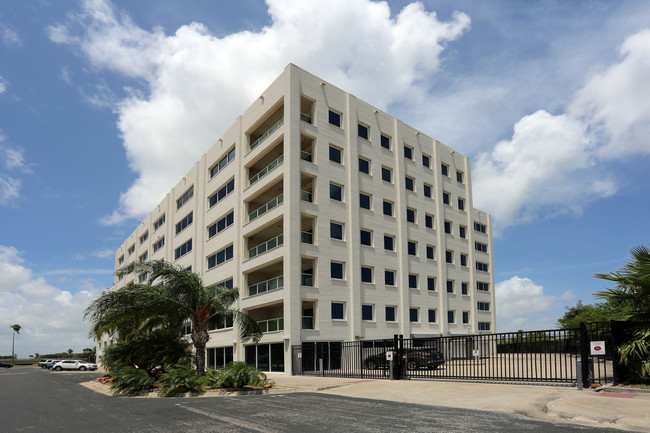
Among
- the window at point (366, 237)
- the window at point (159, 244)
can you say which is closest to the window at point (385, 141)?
the window at point (366, 237)

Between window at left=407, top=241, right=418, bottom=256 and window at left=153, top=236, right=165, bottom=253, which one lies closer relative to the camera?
window at left=407, top=241, right=418, bottom=256

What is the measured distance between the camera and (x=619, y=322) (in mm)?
16000

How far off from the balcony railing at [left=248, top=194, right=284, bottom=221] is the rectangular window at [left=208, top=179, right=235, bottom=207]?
4.00 metres

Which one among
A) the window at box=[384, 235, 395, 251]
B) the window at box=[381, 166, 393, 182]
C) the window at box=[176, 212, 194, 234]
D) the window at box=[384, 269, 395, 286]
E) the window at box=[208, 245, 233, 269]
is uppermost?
the window at box=[381, 166, 393, 182]

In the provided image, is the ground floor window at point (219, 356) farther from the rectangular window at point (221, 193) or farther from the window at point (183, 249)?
the rectangular window at point (221, 193)

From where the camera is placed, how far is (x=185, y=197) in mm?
53938

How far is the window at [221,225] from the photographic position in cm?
4150

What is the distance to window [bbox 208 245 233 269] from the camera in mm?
41094

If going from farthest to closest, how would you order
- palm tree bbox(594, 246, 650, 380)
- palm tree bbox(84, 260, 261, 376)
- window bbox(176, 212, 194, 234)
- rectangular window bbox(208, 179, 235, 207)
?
window bbox(176, 212, 194, 234) → rectangular window bbox(208, 179, 235, 207) → palm tree bbox(84, 260, 261, 376) → palm tree bbox(594, 246, 650, 380)

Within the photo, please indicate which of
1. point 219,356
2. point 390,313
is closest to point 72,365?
point 219,356

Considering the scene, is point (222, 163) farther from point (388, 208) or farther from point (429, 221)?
point (429, 221)

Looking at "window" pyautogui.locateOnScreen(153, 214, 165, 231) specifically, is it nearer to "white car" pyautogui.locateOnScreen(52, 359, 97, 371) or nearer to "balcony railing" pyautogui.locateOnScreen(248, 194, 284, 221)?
"white car" pyautogui.locateOnScreen(52, 359, 97, 371)

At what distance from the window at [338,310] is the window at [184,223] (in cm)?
2228

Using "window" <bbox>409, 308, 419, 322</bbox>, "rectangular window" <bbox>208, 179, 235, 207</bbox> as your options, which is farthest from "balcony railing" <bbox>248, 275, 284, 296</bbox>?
"window" <bbox>409, 308, 419, 322</bbox>
